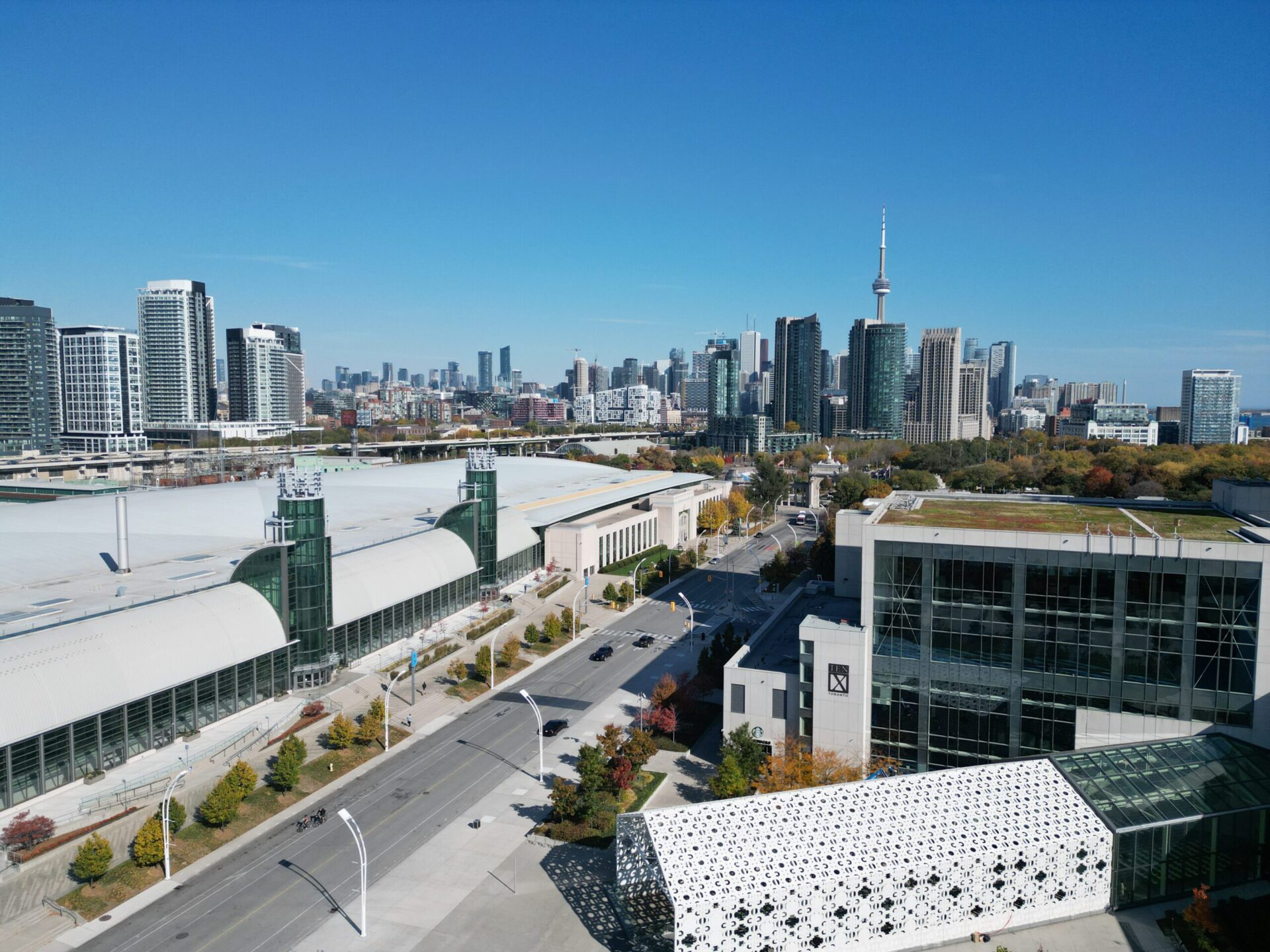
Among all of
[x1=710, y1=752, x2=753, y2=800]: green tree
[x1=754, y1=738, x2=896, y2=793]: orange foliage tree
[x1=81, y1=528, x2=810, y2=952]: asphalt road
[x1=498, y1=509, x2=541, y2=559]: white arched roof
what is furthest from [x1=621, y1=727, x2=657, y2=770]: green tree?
[x1=498, y1=509, x2=541, y2=559]: white arched roof

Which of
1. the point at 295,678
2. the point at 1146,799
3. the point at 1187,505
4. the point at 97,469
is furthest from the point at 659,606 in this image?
the point at 97,469

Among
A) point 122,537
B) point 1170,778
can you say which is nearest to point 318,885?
point 122,537

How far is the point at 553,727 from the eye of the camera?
44.1m

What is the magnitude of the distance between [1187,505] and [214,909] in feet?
166

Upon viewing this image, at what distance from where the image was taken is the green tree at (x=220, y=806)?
3250 centimetres

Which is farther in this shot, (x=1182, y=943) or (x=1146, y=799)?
(x=1146, y=799)

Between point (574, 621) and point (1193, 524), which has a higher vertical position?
point (1193, 524)

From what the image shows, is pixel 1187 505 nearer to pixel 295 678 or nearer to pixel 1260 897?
pixel 1260 897

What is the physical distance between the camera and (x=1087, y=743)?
3322 cm

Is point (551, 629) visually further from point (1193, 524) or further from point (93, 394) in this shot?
point (93, 394)

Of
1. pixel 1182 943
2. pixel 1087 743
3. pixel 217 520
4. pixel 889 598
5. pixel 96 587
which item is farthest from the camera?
pixel 217 520

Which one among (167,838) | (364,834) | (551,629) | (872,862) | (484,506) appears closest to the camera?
(872,862)

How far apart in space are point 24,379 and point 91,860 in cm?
16557

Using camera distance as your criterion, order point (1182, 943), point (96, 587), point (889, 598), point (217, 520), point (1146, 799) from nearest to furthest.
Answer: point (1182, 943), point (1146, 799), point (889, 598), point (96, 587), point (217, 520)
